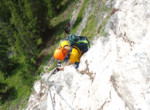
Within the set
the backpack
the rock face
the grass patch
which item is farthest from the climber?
the grass patch

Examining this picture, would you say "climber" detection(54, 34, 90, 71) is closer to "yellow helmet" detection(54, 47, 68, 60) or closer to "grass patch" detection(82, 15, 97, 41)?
"yellow helmet" detection(54, 47, 68, 60)

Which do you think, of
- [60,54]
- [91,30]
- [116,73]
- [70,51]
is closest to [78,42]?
[70,51]

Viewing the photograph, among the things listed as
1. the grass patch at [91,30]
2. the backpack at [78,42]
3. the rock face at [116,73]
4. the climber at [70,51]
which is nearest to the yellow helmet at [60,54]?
the climber at [70,51]

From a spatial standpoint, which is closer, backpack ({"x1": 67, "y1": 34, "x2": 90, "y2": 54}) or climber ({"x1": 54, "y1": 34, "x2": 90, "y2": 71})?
climber ({"x1": 54, "y1": 34, "x2": 90, "y2": 71})

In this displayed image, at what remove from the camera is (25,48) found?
72.1 feet

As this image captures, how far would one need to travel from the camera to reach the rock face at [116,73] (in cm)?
325

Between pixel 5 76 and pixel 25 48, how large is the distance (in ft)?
34.9

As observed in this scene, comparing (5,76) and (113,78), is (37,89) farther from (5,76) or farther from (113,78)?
(5,76)

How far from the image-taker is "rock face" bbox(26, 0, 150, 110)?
3252 mm

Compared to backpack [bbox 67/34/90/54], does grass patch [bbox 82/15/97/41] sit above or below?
above

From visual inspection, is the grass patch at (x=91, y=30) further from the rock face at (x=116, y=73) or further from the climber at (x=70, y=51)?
the rock face at (x=116, y=73)

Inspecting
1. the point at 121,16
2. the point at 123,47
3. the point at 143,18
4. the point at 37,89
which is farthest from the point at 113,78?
the point at 37,89

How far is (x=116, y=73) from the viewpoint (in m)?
3.83

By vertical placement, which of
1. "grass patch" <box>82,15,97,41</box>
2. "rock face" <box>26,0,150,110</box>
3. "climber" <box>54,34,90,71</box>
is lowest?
"rock face" <box>26,0,150,110</box>
